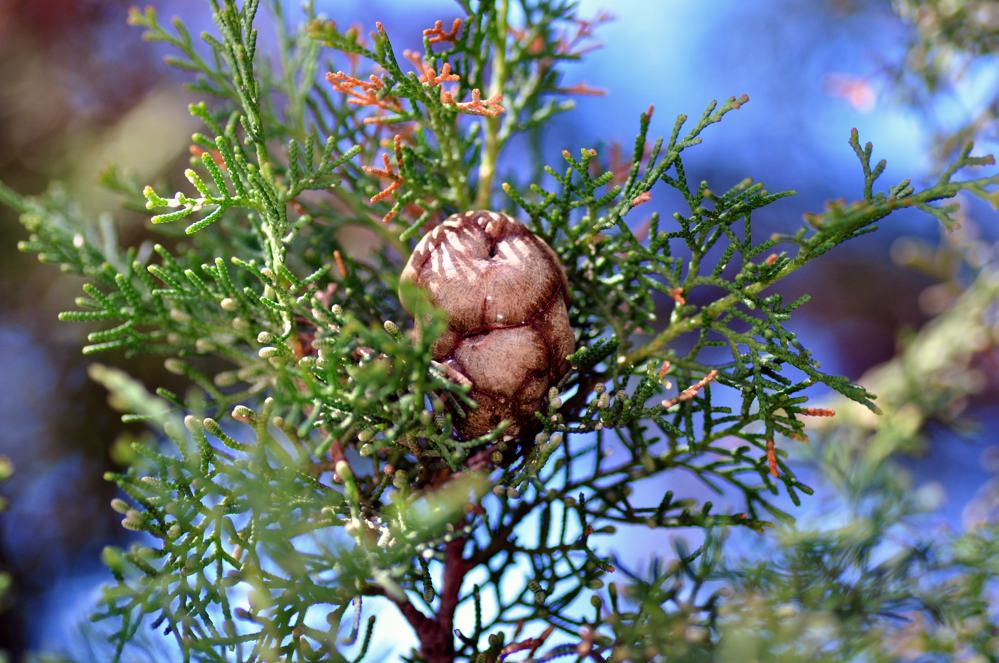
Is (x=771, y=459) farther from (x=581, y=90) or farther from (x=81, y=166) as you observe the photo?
(x=81, y=166)

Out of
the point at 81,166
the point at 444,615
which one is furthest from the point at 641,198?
the point at 81,166

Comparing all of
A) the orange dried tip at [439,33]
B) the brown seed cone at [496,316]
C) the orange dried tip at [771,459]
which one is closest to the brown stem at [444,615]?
the brown seed cone at [496,316]

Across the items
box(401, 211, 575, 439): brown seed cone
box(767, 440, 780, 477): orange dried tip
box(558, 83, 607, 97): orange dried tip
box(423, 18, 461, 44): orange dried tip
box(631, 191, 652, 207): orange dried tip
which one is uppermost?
box(558, 83, 607, 97): orange dried tip

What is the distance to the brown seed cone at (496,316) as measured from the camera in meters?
0.65

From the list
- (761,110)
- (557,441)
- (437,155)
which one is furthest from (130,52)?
(761,110)

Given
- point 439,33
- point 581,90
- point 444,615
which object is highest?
point 581,90

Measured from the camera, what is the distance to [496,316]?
2.12 ft

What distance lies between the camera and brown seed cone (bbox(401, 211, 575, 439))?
646 millimetres

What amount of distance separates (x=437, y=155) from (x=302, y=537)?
1.24 ft

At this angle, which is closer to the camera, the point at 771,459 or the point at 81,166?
the point at 771,459

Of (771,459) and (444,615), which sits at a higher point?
(771,459)

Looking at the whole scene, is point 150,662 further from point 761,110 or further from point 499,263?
point 761,110

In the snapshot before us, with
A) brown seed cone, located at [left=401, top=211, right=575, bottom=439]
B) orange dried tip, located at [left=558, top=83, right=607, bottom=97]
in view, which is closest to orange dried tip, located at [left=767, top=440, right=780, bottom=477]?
brown seed cone, located at [left=401, top=211, right=575, bottom=439]

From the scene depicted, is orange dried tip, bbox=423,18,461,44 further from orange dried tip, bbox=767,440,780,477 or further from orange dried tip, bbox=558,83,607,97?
orange dried tip, bbox=767,440,780,477
